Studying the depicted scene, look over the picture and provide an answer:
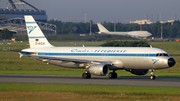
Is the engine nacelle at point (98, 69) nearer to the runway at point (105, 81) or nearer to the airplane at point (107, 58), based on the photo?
the airplane at point (107, 58)

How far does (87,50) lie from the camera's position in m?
46.0

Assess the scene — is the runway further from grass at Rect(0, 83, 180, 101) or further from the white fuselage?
grass at Rect(0, 83, 180, 101)

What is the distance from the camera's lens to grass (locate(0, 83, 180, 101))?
85.9 ft

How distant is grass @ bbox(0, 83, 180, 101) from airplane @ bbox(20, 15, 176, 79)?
895cm

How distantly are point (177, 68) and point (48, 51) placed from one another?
26788 millimetres

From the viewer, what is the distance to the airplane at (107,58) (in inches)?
1623

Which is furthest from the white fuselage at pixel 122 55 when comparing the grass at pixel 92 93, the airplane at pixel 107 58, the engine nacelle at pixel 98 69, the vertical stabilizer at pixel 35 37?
the grass at pixel 92 93

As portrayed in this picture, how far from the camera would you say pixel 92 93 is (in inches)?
1134

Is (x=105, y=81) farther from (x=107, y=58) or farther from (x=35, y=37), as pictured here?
(x=35, y=37)

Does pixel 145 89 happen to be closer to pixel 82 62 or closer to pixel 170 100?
pixel 170 100

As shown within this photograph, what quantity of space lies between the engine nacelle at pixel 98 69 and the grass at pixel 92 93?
7.75 metres

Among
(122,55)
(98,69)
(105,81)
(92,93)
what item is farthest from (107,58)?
(92,93)

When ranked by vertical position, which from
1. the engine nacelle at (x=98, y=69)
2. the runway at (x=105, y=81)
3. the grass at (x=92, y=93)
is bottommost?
the runway at (x=105, y=81)

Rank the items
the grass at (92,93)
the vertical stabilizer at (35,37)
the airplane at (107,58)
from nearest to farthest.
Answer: the grass at (92,93)
the airplane at (107,58)
the vertical stabilizer at (35,37)
